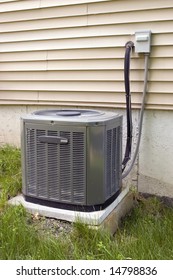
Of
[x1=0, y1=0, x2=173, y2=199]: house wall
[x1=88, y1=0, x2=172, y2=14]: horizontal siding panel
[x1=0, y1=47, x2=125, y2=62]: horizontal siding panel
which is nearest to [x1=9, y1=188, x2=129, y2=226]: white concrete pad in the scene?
[x1=0, y1=0, x2=173, y2=199]: house wall

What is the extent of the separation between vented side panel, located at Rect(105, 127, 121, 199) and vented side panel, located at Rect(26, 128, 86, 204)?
0.23 meters

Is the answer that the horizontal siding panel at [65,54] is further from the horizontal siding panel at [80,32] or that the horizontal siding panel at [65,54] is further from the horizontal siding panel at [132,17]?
the horizontal siding panel at [132,17]

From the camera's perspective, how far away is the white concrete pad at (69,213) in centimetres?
246

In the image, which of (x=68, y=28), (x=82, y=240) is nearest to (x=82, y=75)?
(x=68, y=28)

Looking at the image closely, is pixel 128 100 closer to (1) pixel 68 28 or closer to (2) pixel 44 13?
(1) pixel 68 28

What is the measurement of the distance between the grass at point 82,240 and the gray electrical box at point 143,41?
4.88 ft

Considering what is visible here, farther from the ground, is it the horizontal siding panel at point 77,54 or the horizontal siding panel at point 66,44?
the horizontal siding panel at point 66,44

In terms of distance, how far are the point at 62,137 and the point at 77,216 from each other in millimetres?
577

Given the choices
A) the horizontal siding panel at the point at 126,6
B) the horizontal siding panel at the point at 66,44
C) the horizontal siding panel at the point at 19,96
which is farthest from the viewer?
the horizontal siding panel at the point at 19,96

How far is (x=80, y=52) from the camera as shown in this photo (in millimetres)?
3520

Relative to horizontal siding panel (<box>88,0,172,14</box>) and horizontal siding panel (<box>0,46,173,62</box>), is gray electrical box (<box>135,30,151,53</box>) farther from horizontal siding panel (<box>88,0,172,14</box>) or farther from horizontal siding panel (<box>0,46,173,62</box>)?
horizontal siding panel (<box>88,0,172,14</box>)

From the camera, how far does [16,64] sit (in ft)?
13.0

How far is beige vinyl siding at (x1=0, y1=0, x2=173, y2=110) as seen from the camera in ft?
10.3

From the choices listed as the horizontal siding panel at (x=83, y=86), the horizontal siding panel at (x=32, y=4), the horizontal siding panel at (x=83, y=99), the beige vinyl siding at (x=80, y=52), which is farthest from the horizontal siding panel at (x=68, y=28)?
the horizontal siding panel at (x=83, y=99)
